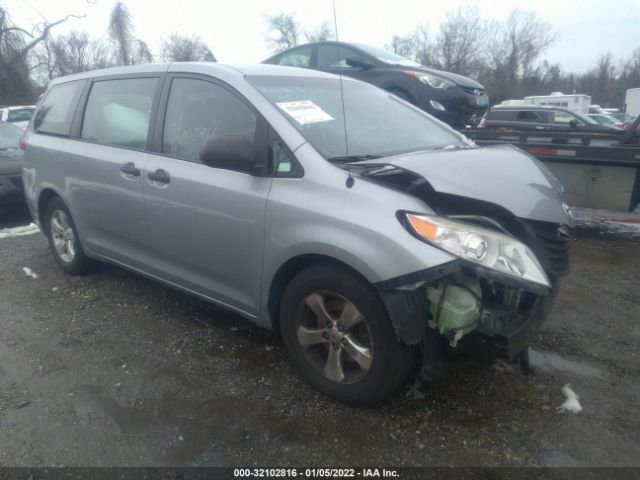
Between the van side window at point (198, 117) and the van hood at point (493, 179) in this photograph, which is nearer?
the van hood at point (493, 179)

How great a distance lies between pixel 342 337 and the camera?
98.2 inches

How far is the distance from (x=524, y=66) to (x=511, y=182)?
5815 centimetres

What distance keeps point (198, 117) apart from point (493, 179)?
182cm

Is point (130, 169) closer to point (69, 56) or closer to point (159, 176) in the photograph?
point (159, 176)

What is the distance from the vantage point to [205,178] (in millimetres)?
2961

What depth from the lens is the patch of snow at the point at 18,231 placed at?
239 inches

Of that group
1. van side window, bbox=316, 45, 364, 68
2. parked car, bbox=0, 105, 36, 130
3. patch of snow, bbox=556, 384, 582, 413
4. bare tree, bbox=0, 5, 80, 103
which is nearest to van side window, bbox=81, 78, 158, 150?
patch of snow, bbox=556, 384, 582, 413

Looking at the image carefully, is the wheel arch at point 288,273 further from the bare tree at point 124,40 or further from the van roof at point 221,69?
the bare tree at point 124,40

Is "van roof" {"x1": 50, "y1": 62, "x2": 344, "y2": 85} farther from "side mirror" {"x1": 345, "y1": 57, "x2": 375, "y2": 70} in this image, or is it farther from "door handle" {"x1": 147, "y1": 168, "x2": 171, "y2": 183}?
"side mirror" {"x1": 345, "y1": 57, "x2": 375, "y2": 70}

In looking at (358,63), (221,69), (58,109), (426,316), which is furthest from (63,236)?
(358,63)

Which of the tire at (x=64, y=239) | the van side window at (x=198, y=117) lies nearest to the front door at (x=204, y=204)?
the van side window at (x=198, y=117)

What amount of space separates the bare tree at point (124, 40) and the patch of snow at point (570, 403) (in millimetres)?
40043

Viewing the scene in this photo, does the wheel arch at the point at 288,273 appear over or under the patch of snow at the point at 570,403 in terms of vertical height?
over

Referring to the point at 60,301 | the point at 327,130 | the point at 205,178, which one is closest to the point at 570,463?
the point at 327,130
